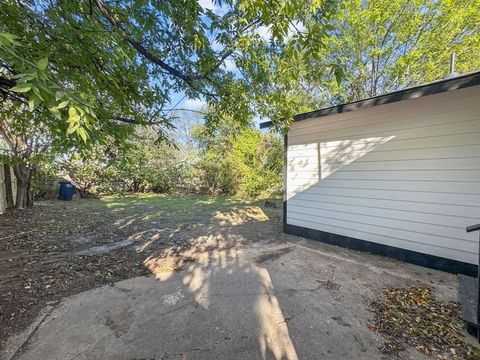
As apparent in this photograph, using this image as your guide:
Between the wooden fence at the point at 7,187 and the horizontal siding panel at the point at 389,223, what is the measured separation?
7.18m

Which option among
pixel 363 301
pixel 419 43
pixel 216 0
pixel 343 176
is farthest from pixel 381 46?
pixel 363 301

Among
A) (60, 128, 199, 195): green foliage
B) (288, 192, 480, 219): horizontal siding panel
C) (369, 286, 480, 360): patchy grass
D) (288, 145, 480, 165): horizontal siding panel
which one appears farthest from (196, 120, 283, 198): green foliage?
(369, 286, 480, 360): patchy grass

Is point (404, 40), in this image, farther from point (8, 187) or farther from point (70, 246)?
point (8, 187)

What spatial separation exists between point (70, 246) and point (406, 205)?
5501 millimetres

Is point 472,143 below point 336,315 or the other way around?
the other way around

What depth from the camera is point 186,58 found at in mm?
3365

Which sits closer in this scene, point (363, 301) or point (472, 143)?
point (363, 301)

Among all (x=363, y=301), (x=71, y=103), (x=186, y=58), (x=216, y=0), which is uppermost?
(x=216, y=0)

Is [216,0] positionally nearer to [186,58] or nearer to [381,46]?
[186,58]

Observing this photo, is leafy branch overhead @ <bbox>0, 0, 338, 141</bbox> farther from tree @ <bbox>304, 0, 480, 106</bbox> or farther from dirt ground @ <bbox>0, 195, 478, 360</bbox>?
tree @ <bbox>304, 0, 480, 106</bbox>

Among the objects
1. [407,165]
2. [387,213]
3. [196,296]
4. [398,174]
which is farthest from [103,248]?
[407,165]

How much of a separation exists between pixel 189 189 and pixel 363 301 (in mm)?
11000

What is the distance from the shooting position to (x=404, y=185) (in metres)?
3.57

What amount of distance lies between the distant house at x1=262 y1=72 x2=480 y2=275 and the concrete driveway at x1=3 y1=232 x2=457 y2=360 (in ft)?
1.69
